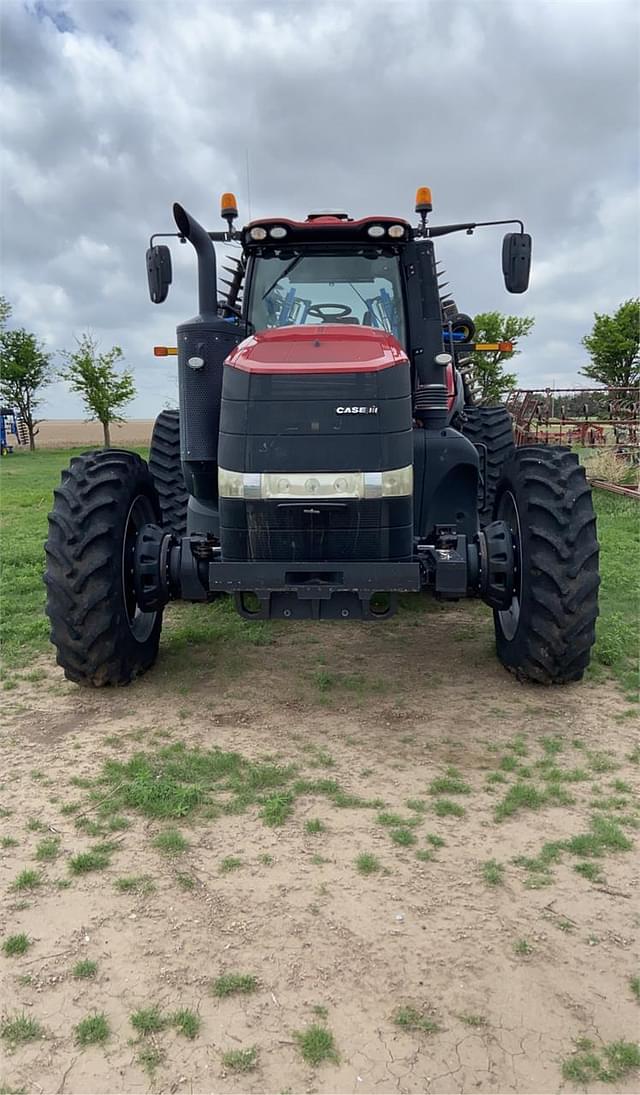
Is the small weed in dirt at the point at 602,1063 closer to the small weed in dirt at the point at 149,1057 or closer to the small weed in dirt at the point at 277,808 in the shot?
the small weed in dirt at the point at 149,1057

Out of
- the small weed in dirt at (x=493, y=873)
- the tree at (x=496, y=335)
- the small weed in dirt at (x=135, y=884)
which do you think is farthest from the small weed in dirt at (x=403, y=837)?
the tree at (x=496, y=335)

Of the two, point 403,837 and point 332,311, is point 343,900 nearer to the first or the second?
point 403,837

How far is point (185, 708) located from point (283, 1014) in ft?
7.33

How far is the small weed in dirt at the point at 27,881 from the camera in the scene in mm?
2682

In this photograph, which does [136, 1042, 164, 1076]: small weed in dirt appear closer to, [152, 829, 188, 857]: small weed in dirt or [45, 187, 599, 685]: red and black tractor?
[152, 829, 188, 857]: small weed in dirt

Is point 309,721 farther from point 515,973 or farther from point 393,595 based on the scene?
point 515,973

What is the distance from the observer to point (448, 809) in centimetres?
314

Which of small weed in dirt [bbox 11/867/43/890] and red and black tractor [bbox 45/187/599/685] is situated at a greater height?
red and black tractor [bbox 45/187/599/685]

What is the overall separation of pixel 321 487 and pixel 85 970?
2.21 meters

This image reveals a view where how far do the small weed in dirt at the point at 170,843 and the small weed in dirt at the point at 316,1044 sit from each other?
940 millimetres

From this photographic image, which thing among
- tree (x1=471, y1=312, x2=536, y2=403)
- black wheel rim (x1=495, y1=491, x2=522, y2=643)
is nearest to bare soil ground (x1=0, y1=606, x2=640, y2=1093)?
black wheel rim (x1=495, y1=491, x2=522, y2=643)

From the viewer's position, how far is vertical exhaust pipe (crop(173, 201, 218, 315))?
4.11 meters

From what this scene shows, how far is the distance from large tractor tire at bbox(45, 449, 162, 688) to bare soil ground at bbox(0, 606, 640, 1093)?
0.25 meters

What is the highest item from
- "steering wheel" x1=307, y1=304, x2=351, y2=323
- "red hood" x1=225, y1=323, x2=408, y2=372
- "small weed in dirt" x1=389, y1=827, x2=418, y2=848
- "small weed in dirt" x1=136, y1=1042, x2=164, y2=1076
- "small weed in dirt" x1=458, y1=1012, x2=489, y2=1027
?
"steering wheel" x1=307, y1=304, x2=351, y2=323
